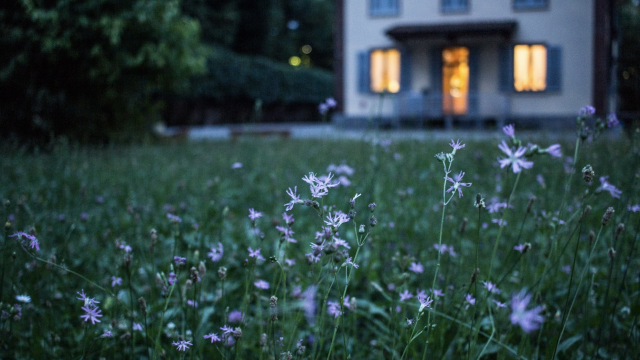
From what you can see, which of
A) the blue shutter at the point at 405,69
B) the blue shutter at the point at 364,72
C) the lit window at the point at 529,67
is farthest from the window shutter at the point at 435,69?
the lit window at the point at 529,67

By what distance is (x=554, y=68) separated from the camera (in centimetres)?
1305

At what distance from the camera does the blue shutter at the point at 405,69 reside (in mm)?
14236

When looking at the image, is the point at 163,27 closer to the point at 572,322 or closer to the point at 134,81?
the point at 134,81

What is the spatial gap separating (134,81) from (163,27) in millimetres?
1165

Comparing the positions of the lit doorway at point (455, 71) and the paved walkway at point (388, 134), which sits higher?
the lit doorway at point (455, 71)

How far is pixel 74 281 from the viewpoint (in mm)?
2197

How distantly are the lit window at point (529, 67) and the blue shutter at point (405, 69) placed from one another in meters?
2.71

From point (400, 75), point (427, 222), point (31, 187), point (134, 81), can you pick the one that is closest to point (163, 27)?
point (134, 81)

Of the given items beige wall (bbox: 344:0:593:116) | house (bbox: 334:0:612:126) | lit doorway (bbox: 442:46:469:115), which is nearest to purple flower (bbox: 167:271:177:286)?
beige wall (bbox: 344:0:593:116)

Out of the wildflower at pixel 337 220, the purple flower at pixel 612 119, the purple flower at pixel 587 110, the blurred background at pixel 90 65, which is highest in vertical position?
the blurred background at pixel 90 65

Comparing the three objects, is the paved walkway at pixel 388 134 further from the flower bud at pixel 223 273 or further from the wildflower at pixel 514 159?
the wildflower at pixel 514 159

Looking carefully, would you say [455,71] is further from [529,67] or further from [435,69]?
[529,67]

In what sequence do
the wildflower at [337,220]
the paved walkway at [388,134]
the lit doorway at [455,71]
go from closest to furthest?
1. the wildflower at [337,220]
2. the paved walkway at [388,134]
3. the lit doorway at [455,71]

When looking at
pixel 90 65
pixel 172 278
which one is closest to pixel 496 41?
pixel 90 65
